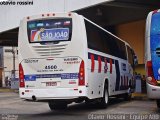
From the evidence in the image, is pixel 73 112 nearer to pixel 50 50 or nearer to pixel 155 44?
pixel 50 50

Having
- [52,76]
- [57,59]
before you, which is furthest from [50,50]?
[52,76]

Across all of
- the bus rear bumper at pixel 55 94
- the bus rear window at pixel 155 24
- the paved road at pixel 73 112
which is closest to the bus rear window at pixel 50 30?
the bus rear bumper at pixel 55 94

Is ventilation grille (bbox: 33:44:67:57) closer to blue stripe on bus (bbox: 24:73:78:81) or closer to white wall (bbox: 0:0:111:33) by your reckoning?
blue stripe on bus (bbox: 24:73:78:81)

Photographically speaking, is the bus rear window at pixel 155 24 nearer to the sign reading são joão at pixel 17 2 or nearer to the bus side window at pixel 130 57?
the bus side window at pixel 130 57

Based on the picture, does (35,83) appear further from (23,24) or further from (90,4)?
(90,4)

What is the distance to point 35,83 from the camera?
44.8ft

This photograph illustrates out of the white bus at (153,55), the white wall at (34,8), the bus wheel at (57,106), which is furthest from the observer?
the white wall at (34,8)

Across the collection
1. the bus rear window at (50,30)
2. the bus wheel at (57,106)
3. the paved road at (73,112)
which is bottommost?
the paved road at (73,112)

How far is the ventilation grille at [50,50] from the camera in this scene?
13516 millimetres

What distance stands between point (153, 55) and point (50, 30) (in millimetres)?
3527

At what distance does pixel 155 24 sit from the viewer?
43.3 feet

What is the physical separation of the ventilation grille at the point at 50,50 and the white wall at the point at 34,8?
9355 mm

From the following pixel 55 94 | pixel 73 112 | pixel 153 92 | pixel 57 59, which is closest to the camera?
pixel 153 92

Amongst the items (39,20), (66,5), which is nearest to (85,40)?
(39,20)
